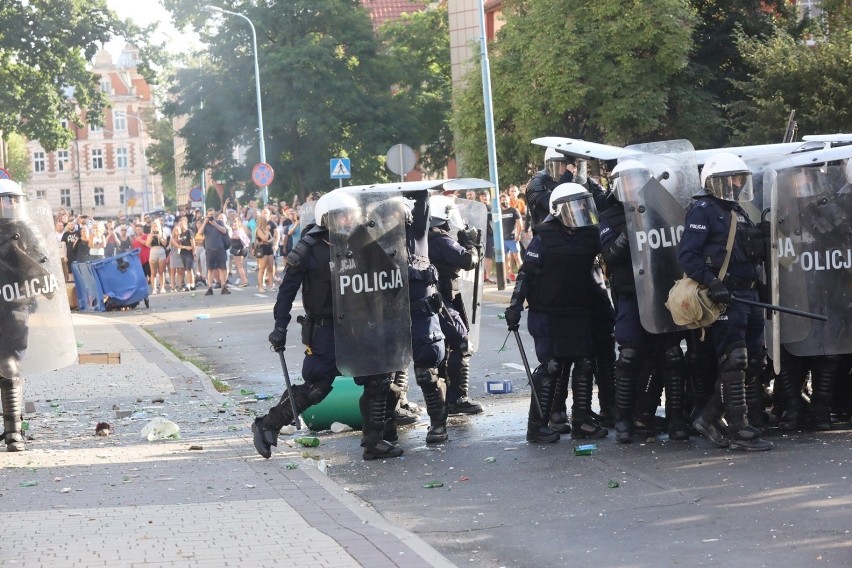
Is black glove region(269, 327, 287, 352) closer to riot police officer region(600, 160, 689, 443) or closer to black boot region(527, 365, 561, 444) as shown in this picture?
black boot region(527, 365, 561, 444)

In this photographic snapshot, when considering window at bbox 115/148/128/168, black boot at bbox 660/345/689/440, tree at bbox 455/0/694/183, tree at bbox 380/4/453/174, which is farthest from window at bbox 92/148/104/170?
black boot at bbox 660/345/689/440

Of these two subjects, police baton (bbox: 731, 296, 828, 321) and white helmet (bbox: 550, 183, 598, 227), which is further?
white helmet (bbox: 550, 183, 598, 227)

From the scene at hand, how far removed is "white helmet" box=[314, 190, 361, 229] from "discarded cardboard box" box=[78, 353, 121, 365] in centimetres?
778

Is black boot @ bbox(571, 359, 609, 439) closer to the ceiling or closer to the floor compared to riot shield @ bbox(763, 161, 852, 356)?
closer to the floor

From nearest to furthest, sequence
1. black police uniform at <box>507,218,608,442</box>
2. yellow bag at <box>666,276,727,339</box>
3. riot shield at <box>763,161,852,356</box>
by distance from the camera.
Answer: yellow bag at <box>666,276,727,339</box>
riot shield at <box>763,161,852,356</box>
black police uniform at <box>507,218,608,442</box>

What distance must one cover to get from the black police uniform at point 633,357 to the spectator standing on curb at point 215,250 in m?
21.2

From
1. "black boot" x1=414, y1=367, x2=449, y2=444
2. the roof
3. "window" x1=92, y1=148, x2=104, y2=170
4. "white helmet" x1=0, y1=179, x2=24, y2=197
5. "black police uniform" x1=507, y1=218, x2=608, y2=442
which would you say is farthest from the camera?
"window" x1=92, y1=148, x2=104, y2=170

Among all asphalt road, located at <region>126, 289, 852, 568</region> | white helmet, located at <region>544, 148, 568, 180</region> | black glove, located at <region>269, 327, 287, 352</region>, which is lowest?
asphalt road, located at <region>126, 289, 852, 568</region>

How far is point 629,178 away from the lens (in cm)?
902

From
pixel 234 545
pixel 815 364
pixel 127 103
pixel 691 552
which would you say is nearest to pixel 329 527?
pixel 234 545

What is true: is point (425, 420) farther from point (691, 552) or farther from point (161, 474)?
point (691, 552)

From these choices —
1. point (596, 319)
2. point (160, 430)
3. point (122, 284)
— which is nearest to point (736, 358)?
point (596, 319)

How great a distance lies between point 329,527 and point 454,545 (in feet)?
2.02

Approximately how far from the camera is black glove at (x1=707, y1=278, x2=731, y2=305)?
843cm
